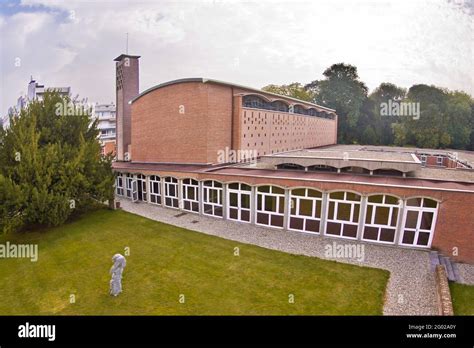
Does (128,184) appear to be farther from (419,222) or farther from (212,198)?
(419,222)

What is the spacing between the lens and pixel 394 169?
17672mm

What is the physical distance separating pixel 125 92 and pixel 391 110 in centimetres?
5156

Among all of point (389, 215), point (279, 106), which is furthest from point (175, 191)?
point (279, 106)

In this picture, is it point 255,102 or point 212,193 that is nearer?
point 212,193

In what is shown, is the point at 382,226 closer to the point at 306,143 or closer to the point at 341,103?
the point at 306,143

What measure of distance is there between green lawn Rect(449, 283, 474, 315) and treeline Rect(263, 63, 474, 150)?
46505 millimetres

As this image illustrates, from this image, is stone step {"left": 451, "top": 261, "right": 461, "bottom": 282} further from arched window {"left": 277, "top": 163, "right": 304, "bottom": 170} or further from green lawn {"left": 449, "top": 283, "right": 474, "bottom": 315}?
arched window {"left": 277, "top": 163, "right": 304, "bottom": 170}

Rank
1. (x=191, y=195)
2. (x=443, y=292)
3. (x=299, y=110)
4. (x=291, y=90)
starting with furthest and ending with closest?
(x=291, y=90) → (x=299, y=110) → (x=191, y=195) → (x=443, y=292)

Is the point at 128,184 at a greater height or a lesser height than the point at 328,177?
lesser

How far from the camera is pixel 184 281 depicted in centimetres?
1148

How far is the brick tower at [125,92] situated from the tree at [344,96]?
39.0 m

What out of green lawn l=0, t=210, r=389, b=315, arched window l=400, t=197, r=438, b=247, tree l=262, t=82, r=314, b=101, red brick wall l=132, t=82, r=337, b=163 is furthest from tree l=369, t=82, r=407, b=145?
green lawn l=0, t=210, r=389, b=315

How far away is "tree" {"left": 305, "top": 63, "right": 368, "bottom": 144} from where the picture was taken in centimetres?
5994

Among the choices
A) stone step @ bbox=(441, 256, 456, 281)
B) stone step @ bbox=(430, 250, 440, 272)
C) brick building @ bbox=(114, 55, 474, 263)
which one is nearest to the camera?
stone step @ bbox=(441, 256, 456, 281)
